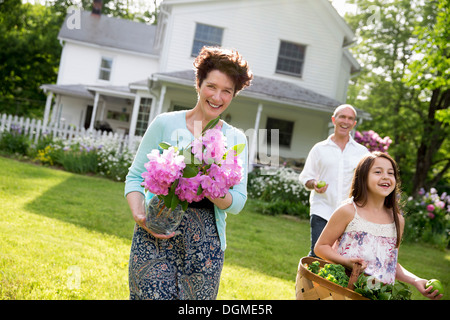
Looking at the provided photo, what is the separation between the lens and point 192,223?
2209mm

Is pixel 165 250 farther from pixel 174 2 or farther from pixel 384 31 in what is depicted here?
pixel 384 31

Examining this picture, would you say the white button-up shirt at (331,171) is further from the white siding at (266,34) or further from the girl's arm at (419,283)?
the white siding at (266,34)

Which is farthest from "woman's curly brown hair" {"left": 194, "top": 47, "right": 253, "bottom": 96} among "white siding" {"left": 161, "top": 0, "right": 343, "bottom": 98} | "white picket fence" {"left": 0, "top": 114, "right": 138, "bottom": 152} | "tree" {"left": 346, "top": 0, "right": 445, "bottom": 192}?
"tree" {"left": 346, "top": 0, "right": 445, "bottom": 192}

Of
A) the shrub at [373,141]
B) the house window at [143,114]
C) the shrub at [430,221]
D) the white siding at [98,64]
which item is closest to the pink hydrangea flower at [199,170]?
the shrub at [373,141]

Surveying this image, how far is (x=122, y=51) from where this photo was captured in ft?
76.2

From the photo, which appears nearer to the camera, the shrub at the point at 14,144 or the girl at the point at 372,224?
the girl at the point at 372,224

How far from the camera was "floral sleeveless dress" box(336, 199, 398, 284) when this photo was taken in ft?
8.86

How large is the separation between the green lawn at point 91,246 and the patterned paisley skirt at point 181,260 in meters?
2.08

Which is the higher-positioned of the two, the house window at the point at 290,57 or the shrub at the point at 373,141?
the house window at the point at 290,57

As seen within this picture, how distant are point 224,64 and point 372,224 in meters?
1.27

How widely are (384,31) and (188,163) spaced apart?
24507 mm

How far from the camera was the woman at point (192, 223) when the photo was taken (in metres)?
2.17

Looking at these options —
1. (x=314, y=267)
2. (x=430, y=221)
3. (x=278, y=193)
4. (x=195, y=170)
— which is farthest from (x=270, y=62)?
(x=195, y=170)

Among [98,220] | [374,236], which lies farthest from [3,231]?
[374,236]
